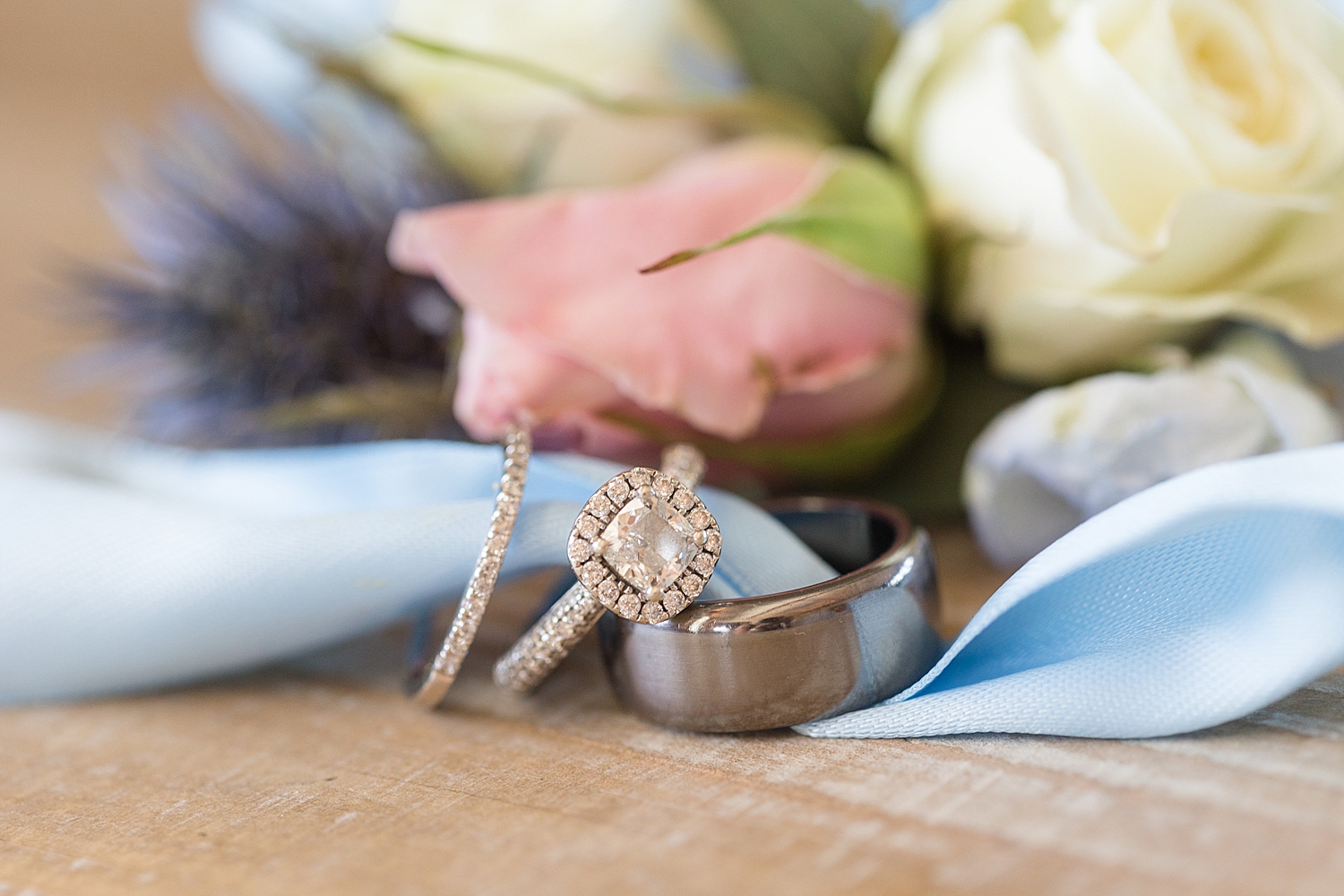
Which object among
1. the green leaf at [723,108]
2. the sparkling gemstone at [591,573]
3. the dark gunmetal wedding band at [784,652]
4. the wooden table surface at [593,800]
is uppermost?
the green leaf at [723,108]

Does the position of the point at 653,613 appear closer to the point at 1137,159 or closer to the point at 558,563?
the point at 558,563

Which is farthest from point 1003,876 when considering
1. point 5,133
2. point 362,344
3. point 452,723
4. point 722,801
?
point 5,133

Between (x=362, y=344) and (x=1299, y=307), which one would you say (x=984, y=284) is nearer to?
(x=1299, y=307)

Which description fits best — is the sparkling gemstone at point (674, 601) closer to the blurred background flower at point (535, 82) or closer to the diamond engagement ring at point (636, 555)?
the diamond engagement ring at point (636, 555)

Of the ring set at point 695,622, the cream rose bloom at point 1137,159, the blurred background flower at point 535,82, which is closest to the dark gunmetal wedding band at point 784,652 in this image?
the ring set at point 695,622

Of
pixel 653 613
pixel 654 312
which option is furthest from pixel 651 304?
pixel 653 613

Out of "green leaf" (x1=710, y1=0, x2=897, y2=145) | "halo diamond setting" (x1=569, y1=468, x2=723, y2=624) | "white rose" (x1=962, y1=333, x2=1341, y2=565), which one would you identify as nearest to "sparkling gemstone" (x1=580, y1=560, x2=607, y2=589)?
"halo diamond setting" (x1=569, y1=468, x2=723, y2=624)
